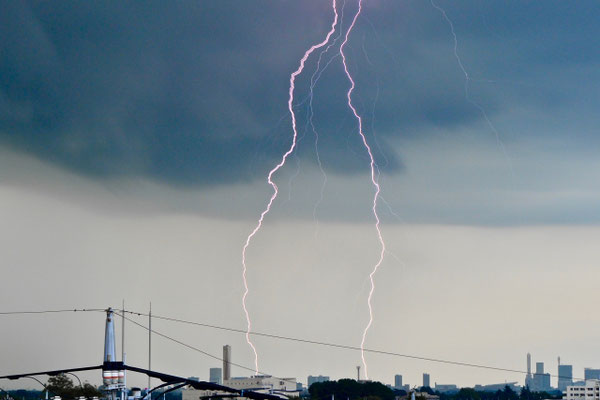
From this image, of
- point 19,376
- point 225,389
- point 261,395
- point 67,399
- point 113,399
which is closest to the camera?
point 261,395

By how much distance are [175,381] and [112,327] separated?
2045 centimetres

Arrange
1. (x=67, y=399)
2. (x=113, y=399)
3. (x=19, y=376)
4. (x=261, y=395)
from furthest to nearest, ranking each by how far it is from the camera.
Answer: (x=67, y=399), (x=19, y=376), (x=113, y=399), (x=261, y=395)

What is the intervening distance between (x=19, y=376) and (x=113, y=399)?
42.2 ft

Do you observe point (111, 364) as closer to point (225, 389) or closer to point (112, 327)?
point (112, 327)

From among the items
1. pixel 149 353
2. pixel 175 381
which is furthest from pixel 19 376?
pixel 149 353

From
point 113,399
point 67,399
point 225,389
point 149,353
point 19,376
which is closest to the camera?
point 225,389

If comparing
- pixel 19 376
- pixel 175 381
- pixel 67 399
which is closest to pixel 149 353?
pixel 67 399

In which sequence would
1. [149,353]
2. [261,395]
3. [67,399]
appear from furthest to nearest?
[67,399] < [149,353] < [261,395]

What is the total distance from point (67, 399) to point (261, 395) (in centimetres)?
12654

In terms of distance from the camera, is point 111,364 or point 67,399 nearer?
point 111,364

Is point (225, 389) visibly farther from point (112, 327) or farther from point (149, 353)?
point (149, 353)

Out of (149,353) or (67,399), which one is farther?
(67,399)

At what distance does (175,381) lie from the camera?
82.3 m

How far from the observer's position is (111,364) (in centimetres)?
9831
